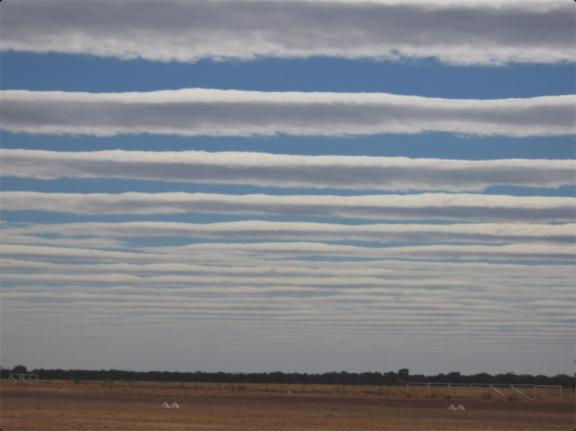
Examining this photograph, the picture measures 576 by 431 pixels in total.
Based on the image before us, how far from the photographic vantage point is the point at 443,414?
231 feet

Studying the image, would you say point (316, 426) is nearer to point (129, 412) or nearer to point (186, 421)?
point (186, 421)

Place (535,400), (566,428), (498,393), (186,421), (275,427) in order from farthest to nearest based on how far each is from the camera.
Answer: (498,393), (535,400), (566,428), (186,421), (275,427)

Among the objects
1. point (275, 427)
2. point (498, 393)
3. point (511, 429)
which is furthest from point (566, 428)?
point (498, 393)

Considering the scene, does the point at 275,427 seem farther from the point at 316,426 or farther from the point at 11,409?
the point at 11,409

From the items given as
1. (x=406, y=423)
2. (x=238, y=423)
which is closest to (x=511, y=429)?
(x=406, y=423)

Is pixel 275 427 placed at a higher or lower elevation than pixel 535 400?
lower

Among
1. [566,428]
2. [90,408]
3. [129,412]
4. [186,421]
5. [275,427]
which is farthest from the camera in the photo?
[90,408]

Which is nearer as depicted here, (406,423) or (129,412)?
(406,423)

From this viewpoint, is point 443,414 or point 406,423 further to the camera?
point 443,414

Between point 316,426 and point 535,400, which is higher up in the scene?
point 535,400

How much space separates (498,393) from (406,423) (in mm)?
62672

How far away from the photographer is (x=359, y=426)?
175 feet

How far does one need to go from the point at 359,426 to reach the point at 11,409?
2311 centimetres

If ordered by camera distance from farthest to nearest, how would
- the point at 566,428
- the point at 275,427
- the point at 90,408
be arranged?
the point at 90,408 → the point at 566,428 → the point at 275,427
